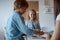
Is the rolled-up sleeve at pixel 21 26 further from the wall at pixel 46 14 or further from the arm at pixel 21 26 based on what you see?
the wall at pixel 46 14

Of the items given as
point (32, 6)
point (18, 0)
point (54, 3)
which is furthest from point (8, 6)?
point (18, 0)


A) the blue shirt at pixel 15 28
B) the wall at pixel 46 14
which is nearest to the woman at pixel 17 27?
the blue shirt at pixel 15 28

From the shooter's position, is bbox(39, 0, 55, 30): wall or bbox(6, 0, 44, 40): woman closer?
bbox(6, 0, 44, 40): woman

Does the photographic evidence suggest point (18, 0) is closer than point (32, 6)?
Yes

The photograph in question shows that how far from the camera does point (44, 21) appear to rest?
440cm

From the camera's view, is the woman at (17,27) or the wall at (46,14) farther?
the wall at (46,14)

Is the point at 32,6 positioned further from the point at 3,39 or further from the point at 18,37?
the point at 18,37

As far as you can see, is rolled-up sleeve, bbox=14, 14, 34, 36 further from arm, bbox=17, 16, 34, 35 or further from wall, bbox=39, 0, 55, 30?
wall, bbox=39, 0, 55, 30

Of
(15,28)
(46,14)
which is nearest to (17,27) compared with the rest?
(15,28)

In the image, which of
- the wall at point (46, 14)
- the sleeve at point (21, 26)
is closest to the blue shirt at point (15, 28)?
the sleeve at point (21, 26)

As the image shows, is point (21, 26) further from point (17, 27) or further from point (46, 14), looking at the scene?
point (46, 14)

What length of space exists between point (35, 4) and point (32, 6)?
12 cm

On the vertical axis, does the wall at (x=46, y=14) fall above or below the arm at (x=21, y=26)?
below

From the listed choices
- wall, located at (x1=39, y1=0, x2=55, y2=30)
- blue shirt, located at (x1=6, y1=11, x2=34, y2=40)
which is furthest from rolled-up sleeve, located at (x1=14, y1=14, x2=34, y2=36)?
wall, located at (x1=39, y1=0, x2=55, y2=30)
